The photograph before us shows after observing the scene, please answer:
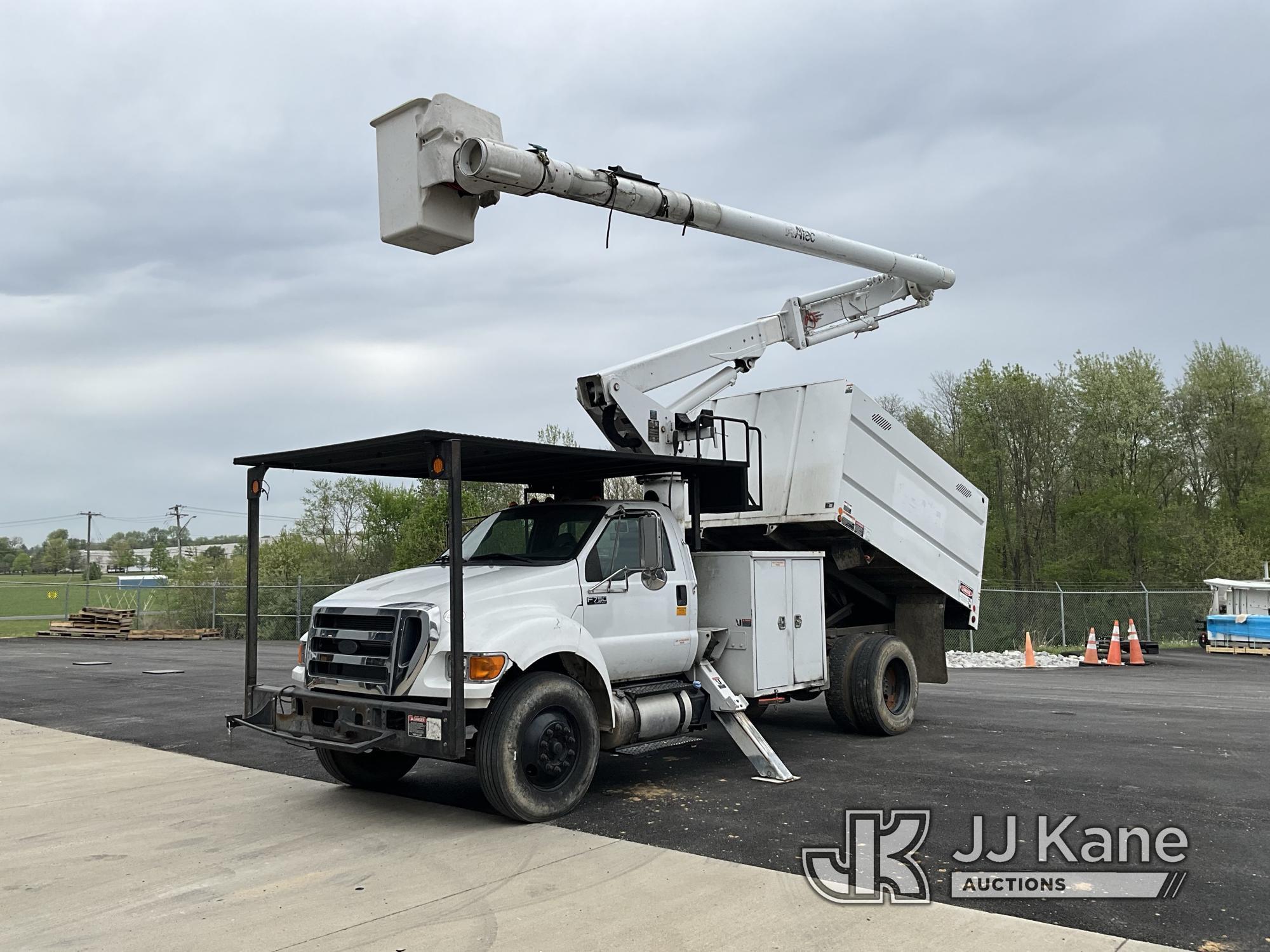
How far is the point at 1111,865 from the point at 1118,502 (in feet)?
119

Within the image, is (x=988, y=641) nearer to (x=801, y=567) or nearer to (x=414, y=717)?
(x=801, y=567)

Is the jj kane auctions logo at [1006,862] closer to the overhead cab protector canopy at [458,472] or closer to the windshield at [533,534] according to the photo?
the overhead cab protector canopy at [458,472]

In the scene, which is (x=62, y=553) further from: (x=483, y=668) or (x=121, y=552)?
(x=483, y=668)

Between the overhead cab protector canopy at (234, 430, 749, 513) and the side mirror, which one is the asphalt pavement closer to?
Result: the side mirror

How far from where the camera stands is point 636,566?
27.0 ft

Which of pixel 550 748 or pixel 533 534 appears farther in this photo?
pixel 533 534

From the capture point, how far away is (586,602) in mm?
7754

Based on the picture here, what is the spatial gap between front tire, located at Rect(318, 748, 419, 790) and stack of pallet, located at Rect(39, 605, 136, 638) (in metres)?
26.2

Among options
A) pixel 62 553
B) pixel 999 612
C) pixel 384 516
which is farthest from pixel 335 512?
pixel 62 553

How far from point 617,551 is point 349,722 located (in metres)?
2.45

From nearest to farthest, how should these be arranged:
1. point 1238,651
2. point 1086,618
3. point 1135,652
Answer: point 1135,652 < point 1238,651 < point 1086,618

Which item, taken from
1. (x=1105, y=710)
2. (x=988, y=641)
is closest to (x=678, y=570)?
(x=1105, y=710)

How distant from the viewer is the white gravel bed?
21812mm

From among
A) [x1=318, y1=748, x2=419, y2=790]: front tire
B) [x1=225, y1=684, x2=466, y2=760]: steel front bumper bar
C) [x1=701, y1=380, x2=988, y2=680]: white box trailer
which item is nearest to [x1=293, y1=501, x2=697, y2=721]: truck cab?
[x1=225, y1=684, x2=466, y2=760]: steel front bumper bar
